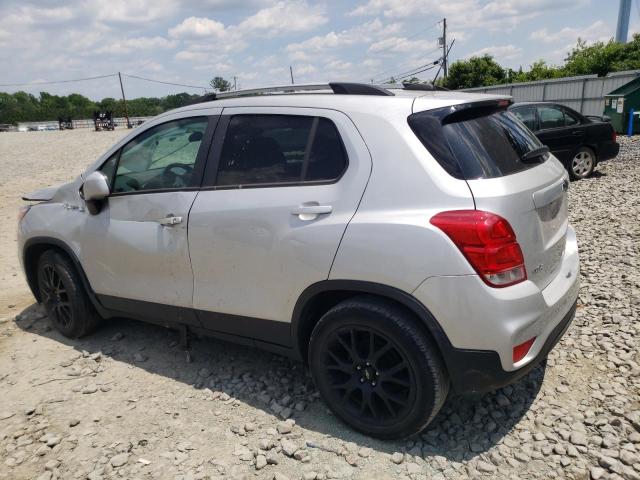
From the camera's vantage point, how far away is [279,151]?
2971 mm

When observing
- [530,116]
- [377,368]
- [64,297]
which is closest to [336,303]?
[377,368]

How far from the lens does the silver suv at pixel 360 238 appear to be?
7.75ft

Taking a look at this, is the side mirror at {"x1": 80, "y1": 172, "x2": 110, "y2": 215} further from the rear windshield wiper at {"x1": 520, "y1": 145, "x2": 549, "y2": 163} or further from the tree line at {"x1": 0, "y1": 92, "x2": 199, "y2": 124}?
the tree line at {"x1": 0, "y1": 92, "x2": 199, "y2": 124}

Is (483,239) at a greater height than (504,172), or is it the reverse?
(504,172)

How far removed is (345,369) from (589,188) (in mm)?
7913

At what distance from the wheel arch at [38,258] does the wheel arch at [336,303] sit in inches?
75.2

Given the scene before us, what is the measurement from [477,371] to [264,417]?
1348 millimetres

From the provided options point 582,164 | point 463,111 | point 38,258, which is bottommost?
point 582,164

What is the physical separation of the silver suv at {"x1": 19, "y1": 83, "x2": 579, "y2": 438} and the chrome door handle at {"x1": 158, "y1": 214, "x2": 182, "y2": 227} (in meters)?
0.01

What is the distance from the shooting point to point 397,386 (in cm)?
267

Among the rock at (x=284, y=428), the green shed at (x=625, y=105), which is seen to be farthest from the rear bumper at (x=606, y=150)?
the rock at (x=284, y=428)

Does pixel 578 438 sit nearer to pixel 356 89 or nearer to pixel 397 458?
pixel 397 458

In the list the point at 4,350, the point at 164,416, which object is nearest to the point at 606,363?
the point at 164,416

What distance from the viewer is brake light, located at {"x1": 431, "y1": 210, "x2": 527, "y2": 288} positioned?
7.51 ft
